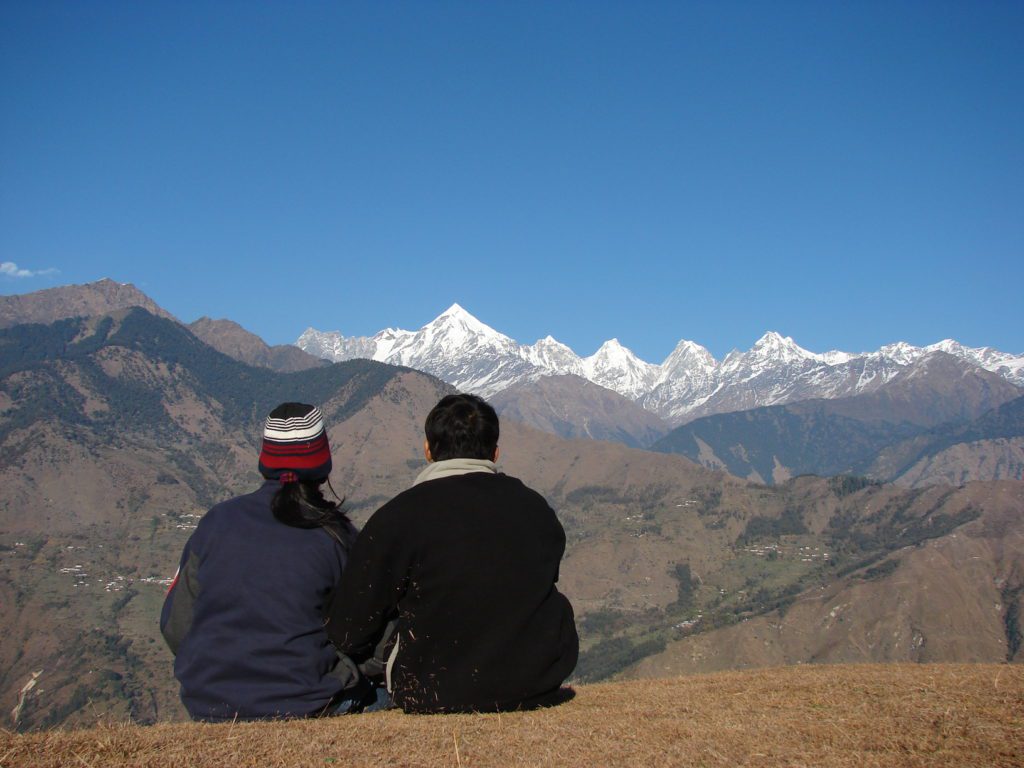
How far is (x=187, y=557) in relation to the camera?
8430 millimetres

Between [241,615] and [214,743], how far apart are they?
126 cm

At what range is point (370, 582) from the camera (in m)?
8.09

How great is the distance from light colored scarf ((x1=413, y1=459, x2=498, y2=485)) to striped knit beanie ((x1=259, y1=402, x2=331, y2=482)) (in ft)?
3.78

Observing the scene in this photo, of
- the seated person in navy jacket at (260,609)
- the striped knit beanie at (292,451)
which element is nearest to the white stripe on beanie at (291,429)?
the striped knit beanie at (292,451)

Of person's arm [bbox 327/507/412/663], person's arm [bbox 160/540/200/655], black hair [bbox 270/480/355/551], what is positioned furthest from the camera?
black hair [bbox 270/480/355/551]

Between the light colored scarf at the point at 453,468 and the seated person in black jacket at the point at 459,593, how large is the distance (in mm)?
11

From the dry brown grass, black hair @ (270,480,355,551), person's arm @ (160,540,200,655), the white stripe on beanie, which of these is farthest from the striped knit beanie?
the dry brown grass

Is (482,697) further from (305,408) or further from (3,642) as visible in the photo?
(3,642)

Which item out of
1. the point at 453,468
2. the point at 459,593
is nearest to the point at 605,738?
the point at 459,593

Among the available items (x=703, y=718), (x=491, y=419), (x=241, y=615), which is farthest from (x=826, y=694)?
(x=241, y=615)

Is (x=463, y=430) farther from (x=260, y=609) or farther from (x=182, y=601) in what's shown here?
(x=182, y=601)

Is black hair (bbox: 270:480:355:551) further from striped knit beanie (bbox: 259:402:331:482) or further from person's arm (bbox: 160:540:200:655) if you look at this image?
person's arm (bbox: 160:540:200:655)

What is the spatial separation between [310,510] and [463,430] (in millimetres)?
1874

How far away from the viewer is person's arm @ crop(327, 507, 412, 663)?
26.4ft
